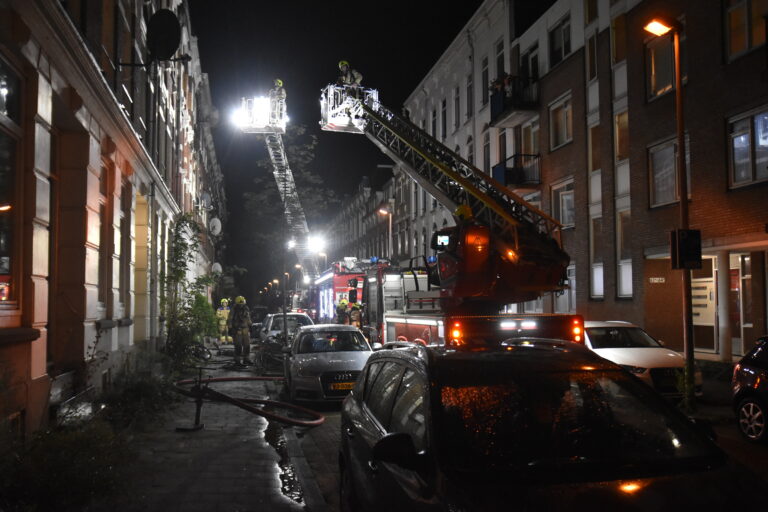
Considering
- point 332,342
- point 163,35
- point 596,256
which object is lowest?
point 332,342

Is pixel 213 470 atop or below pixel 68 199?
below

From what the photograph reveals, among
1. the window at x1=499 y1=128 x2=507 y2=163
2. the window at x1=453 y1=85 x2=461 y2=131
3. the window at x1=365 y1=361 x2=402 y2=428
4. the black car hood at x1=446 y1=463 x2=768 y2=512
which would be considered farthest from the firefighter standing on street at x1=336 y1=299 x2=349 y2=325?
the black car hood at x1=446 y1=463 x2=768 y2=512

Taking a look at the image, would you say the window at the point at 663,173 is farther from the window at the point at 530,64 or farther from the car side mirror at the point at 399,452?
the car side mirror at the point at 399,452

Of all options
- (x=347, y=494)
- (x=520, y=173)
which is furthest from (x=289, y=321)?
(x=347, y=494)

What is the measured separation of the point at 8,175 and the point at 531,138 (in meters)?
21.7

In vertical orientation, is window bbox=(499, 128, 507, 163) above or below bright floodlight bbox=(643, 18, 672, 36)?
above

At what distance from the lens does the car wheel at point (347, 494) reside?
506 cm

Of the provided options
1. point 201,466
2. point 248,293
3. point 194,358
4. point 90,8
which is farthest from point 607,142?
point 248,293

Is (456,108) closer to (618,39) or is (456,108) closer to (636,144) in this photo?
(618,39)

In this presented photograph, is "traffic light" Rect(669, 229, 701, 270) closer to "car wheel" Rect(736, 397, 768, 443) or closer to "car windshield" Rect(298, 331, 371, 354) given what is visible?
"car wheel" Rect(736, 397, 768, 443)

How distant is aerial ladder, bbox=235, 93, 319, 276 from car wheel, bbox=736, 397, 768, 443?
2433cm

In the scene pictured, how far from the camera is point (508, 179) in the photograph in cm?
2539

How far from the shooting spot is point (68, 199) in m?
9.45

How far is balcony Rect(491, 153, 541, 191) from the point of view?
2492 cm
